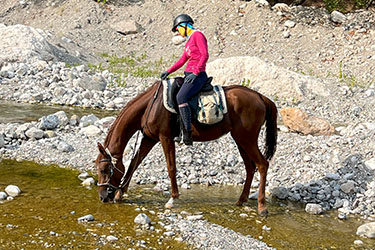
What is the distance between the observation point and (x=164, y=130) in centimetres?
839

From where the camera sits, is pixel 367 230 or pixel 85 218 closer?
pixel 85 218

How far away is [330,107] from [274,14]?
12.5 meters

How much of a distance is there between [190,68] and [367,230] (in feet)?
12.4

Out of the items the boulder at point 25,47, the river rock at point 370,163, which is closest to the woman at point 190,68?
the river rock at point 370,163

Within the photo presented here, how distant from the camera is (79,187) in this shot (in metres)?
9.32

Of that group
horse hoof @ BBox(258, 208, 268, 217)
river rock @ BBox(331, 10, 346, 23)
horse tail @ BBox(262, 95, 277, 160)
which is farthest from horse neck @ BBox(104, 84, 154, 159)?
river rock @ BBox(331, 10, 346, 23)

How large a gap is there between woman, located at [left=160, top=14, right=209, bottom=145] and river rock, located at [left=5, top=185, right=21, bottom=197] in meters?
3.03

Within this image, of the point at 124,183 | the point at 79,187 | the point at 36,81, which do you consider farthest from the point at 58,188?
the point at 36,81

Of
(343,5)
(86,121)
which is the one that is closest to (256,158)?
(86,121)

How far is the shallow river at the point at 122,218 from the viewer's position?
6840mm

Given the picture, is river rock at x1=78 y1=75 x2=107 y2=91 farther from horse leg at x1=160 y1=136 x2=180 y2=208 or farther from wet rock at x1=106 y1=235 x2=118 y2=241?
wet rock at x1=106 y1=235 x2=118 y2=241

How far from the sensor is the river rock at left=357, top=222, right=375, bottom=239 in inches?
300

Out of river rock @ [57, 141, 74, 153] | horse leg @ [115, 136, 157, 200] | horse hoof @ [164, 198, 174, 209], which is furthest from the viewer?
river rock @ [57, 141, 74, 153]

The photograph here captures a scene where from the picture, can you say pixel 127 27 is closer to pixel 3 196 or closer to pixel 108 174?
pixel 108 174
